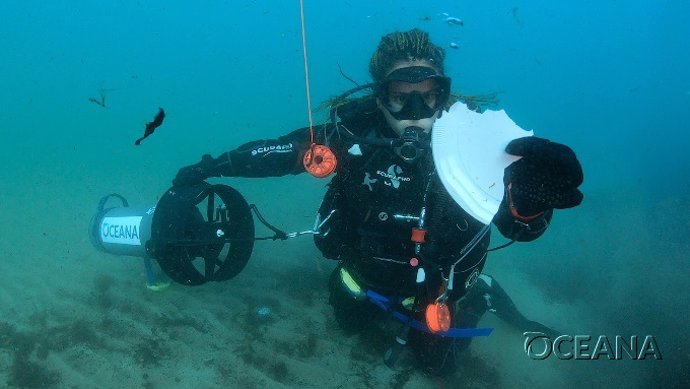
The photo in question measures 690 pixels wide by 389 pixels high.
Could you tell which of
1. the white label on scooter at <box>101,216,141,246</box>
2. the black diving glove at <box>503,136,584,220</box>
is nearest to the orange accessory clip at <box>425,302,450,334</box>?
the black diving glove at <box>503,136,584,220</box>

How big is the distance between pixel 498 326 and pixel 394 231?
283cm

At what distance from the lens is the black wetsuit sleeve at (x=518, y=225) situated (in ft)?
7.55

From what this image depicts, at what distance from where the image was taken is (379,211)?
340cm

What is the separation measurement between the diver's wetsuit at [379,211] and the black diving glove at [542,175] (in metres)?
0.90

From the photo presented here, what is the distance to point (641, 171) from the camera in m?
17.6

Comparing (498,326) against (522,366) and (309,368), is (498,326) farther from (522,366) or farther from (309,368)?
(309,368)

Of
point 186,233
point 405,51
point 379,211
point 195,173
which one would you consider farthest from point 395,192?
point 186,233

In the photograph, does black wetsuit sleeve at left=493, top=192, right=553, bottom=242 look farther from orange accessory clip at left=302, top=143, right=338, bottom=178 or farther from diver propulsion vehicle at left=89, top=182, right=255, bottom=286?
diver propulsion vehicle at left=89, top=182, right=255, bottom=286

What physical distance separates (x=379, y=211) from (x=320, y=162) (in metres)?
0.75

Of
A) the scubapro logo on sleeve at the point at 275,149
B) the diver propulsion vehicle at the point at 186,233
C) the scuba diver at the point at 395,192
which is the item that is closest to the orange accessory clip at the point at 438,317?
the scuba diver at the point at 395,192

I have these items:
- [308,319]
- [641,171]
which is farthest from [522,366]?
[641,171]

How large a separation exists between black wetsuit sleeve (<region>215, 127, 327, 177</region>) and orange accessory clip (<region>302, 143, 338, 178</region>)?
51cm

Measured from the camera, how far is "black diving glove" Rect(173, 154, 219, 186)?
3.65 meters

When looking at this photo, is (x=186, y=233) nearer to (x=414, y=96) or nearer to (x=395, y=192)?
(x=395, y=192)
